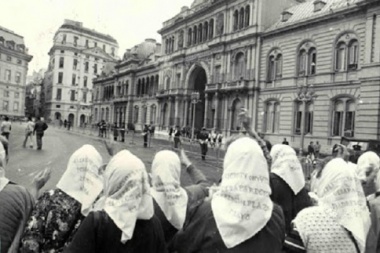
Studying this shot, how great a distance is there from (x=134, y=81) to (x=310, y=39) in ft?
118

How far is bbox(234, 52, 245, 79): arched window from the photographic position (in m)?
37.1

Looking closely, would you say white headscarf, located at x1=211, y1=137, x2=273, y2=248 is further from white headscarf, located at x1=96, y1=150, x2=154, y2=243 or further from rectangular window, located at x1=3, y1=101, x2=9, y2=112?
rectangular window, located at x1=3, y1=101, x2=9, y2=112

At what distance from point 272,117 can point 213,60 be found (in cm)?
1058

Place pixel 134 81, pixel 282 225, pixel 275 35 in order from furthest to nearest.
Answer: pixel 134 81 < pixel 275 35 < pixel 282 225

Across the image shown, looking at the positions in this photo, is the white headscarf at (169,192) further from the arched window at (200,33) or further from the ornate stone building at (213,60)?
the arched window at (200,33)

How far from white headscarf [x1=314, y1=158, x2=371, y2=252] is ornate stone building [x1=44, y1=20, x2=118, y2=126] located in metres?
89.8

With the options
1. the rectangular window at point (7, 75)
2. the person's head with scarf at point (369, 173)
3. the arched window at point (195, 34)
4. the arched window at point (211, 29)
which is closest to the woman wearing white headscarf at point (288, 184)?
the person's head with scarf at point (369, 173)

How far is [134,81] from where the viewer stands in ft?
201

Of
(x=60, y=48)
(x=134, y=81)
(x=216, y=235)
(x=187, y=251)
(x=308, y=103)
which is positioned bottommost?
(x=187, y=251)

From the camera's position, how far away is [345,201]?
2.97m

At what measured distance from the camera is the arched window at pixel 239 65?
3709 centimetres

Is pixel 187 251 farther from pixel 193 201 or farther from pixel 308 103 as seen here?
pixel 308 103

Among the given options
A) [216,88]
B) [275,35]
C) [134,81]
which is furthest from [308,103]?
[134,81]

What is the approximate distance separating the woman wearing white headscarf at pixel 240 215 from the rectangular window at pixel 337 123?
27270 mm
